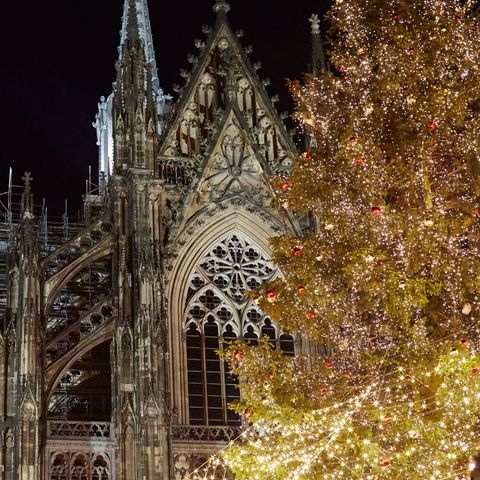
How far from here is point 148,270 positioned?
1125 inches

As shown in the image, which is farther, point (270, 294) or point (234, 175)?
point (234, 175)

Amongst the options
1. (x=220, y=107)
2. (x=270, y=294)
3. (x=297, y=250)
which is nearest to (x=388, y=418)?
(x=270, y=294)

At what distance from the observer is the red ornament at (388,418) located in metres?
18.3

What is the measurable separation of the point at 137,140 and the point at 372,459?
48.7 ft

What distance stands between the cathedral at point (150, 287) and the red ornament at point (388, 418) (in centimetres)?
910

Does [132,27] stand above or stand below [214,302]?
above

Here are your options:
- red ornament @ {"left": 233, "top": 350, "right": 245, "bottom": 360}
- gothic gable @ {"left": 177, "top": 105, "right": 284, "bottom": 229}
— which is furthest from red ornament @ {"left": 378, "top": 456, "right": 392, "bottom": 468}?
gothic gable @ {"left": 177, "top": 105, "right": 284, "bottom": 229}

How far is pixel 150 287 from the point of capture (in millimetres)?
28375

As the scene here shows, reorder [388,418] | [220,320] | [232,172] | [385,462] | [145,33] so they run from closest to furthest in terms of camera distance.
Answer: [385,462] → [388,418] → [220,320] → [232,172] → [145,33]

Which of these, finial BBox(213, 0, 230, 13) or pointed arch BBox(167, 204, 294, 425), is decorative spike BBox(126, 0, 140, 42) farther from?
A: pointed arch BBox(167, 204, 294, 425)

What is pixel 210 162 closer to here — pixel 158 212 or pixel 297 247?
pixel 158 212

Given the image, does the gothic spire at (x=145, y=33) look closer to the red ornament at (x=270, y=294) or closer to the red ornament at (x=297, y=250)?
the red ornament at (x=297, y=250)

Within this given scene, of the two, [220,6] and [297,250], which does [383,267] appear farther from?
[220,6]

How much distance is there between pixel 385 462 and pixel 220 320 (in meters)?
12.9
